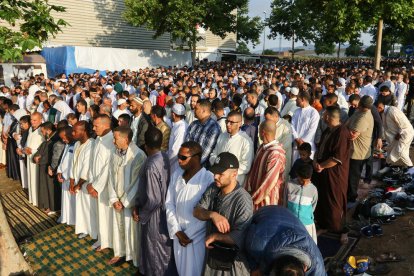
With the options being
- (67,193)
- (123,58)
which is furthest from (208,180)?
(123,58)

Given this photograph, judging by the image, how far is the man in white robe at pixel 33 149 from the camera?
6.14 meters

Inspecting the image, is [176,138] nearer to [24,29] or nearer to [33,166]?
[24,29]

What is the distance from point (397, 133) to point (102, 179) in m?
5.57

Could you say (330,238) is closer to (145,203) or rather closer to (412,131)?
(145,203)

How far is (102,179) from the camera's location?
4.49 metres

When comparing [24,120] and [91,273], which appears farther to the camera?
[24,120]

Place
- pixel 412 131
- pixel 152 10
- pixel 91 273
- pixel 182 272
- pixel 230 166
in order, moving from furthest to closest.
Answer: pixel 152 10 → pixel 412 131 → pixel 91 273 → pixel 182 272 → pixel 230 166

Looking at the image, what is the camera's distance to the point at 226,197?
9.16 ft

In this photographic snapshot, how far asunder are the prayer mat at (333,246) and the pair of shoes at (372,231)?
178 millimetres

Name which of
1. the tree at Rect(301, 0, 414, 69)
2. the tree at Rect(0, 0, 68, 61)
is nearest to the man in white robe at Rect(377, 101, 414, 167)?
the tree at Rect(0, 0, 68, 61)

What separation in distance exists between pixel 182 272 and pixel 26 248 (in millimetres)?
2699

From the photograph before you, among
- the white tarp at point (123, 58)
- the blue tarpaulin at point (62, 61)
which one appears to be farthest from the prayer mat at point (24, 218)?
the white tarp at point (123, 58)

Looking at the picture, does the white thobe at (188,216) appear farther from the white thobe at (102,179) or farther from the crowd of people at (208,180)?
the white thobe at (102,179)

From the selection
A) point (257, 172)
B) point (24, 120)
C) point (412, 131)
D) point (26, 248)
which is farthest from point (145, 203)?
point (412, 131)
